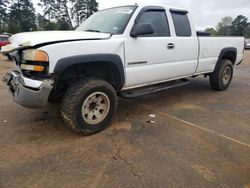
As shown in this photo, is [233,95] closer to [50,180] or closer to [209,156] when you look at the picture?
[209,156]

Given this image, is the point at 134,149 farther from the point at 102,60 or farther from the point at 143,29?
the point at 143,29

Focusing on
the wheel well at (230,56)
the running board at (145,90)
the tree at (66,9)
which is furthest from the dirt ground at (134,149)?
the tree at (66,9)

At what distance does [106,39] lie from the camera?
11.9 feet

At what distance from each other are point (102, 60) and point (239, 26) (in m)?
77.0

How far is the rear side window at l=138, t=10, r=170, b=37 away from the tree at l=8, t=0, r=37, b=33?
56.8m

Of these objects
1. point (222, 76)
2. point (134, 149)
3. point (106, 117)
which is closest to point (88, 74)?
point (106, 117)

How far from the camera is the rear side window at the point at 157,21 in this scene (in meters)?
4.35

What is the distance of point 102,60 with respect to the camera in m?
3.51

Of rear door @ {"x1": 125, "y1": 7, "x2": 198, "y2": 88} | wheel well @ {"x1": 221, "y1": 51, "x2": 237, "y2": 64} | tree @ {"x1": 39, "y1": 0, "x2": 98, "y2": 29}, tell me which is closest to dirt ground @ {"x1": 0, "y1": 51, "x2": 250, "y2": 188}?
rear door @ {"x1": 125, "y1": 7, "x2": 198, "y2": 88}

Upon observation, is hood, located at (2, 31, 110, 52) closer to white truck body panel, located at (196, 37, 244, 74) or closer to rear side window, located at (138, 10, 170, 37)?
rear side window, located at (138, 10, 170, 37)

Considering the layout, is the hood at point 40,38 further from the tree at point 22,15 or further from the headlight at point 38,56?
the tree at point 22,15

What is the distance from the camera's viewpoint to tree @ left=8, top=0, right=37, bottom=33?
56.6 meters

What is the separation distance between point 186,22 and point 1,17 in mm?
62586

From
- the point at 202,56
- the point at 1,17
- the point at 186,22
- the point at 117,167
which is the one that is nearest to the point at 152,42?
the point at 186,22
